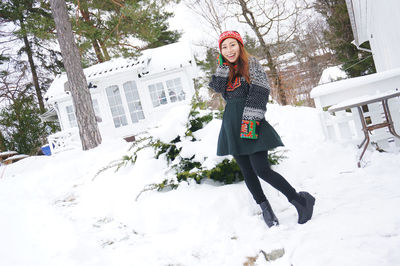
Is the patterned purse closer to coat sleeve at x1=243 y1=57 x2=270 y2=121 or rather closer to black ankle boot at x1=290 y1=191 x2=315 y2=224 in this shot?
coat sleeve at x1=243 y1=57 x2=270 y2=121

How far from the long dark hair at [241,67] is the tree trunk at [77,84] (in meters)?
6.10

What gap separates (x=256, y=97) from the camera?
91.4 inches

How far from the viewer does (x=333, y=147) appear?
14.6ft

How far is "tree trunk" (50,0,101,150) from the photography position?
25.4 feet

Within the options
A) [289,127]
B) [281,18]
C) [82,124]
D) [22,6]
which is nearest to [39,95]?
[22,6]

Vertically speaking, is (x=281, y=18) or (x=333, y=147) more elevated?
(x=281, y=18)

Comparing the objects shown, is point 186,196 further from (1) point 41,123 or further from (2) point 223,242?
(1) point 41,123

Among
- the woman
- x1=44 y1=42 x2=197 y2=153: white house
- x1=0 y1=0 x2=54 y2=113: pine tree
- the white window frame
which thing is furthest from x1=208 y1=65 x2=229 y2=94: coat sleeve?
the white window frame

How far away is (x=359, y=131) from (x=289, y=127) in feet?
7.25

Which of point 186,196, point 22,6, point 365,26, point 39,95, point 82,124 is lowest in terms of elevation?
point 186,196

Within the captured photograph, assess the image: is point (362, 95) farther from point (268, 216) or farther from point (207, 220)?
point (207, 220)

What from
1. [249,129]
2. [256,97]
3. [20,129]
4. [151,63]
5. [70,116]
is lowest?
[249,129]

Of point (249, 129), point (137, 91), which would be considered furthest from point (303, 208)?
point (137, 91)

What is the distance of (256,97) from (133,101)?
1156 cm
